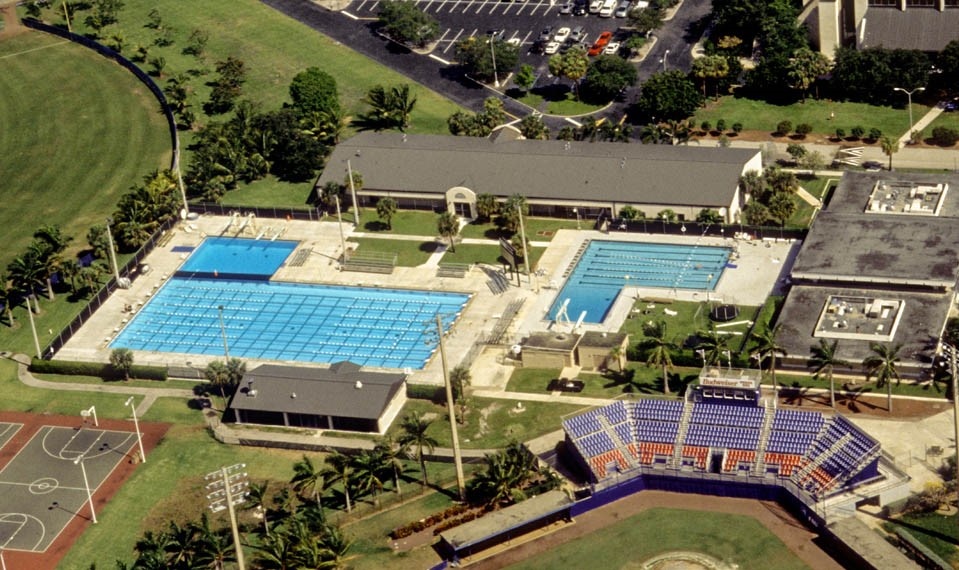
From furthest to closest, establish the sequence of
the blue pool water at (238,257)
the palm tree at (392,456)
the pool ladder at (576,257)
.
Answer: the blue pool water at (238,257), the pool ladder at (576,257), the palm tree at (392,456)

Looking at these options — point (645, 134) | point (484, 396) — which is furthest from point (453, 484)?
point (645, 134)

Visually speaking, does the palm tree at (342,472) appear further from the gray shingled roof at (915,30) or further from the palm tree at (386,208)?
the gray shingled roof at (915,30)

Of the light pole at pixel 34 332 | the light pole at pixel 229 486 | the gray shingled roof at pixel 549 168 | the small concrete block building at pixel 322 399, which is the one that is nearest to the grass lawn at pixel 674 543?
the light pole at pixel 229 486

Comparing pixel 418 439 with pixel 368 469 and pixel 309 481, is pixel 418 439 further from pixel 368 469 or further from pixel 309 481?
pixel 309 481

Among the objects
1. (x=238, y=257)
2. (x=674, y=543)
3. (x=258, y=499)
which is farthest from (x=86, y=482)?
(x=674, y=543)

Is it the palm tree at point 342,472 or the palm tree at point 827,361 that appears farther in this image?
the palm tree at point 827,361

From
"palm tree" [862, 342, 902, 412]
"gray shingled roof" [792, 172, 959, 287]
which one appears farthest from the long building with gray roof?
"palm tree" [862, 342, 902, 412]

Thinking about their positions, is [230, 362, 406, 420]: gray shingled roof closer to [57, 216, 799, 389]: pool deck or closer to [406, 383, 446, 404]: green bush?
[406, 383, 446, 404]: green bush

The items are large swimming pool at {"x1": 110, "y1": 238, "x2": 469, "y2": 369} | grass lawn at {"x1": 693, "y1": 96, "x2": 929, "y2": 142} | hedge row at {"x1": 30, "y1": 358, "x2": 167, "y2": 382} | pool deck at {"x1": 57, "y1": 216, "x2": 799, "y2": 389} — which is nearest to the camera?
hedge row at {"x1": 30, "y1": 358, "x2": 167, "y2": 382}
